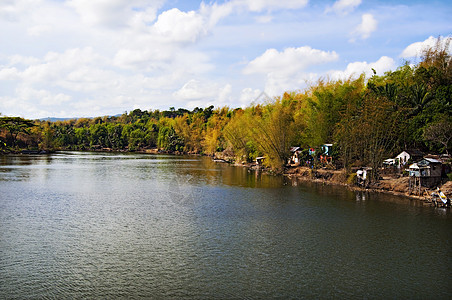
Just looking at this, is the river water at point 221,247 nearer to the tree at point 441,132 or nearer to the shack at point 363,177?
the shack at point 363,177

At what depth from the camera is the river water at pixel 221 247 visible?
1223cm

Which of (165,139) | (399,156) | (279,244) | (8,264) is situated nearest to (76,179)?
(8,264)

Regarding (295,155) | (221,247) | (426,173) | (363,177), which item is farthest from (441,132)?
(221,247)

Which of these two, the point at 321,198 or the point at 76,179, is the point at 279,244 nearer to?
the point at 321,198

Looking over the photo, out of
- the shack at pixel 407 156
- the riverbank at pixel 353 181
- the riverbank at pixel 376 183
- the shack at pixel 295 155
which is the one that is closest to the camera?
the riverbank at pixel 376 183

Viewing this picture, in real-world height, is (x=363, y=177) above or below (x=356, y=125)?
below

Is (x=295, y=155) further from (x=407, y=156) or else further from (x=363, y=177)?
(x=407, y=156)

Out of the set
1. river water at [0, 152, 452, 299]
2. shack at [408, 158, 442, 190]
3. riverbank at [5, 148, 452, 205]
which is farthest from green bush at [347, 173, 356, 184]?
shack at [408, 158, 442, 190]

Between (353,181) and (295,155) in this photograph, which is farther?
(295,155)

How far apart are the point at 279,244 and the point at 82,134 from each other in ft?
388

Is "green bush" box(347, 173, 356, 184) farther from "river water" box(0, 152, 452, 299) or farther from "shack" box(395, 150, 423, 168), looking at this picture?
"river water" box(0, 152, 452, 299)

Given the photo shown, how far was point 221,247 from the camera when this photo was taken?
16.1 meters

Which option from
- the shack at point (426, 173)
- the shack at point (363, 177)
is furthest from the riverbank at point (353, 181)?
the shack at point (426, 173)

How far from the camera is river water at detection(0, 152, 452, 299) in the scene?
12227mm
